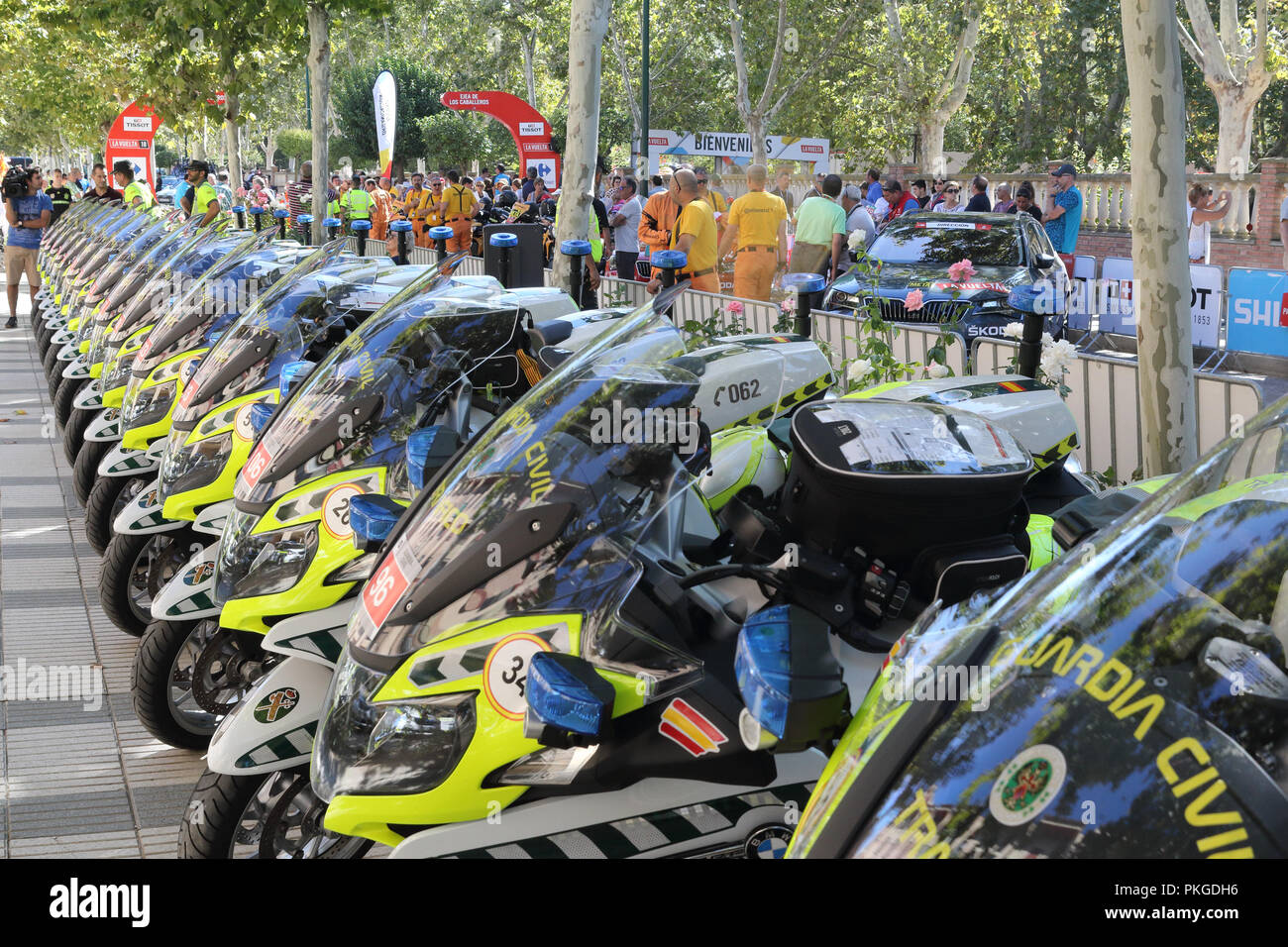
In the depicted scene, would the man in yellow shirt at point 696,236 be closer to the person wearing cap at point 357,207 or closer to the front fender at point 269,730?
the front fender at point 269,730

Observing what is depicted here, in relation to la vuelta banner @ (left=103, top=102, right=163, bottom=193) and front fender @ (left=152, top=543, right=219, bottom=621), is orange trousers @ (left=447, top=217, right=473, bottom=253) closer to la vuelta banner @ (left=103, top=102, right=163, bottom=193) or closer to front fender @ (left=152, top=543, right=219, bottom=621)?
la vuelta banner @ (left=103, top=102, right=163, bottom=193)

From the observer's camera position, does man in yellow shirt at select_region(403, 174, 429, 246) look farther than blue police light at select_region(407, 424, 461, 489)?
Yes

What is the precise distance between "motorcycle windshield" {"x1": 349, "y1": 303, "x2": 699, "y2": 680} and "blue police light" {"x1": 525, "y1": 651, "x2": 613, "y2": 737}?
0.16 meters

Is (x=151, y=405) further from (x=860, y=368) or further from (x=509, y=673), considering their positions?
(x=509, y=673)

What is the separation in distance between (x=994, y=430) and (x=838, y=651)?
615 millimetres

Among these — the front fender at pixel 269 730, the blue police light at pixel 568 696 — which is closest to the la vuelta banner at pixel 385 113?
the front fender at pixel 269 730

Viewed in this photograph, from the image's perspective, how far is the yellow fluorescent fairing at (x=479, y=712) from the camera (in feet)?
7.92

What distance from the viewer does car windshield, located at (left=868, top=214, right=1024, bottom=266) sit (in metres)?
11.8

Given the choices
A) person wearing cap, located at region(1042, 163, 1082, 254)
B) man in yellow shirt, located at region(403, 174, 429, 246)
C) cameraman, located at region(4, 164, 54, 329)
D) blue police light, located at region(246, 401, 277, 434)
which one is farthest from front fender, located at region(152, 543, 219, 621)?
man in yellow shirt, located at region(403, 174, 429, 246)

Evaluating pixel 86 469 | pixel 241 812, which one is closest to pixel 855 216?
pixel 86 469

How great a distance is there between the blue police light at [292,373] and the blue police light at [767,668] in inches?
131

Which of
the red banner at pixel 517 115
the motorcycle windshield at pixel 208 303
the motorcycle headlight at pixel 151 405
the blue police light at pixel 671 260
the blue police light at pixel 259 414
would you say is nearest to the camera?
the blue police light at pixel 671 260

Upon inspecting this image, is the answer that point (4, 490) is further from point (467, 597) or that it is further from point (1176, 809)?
point (1176, 809)
